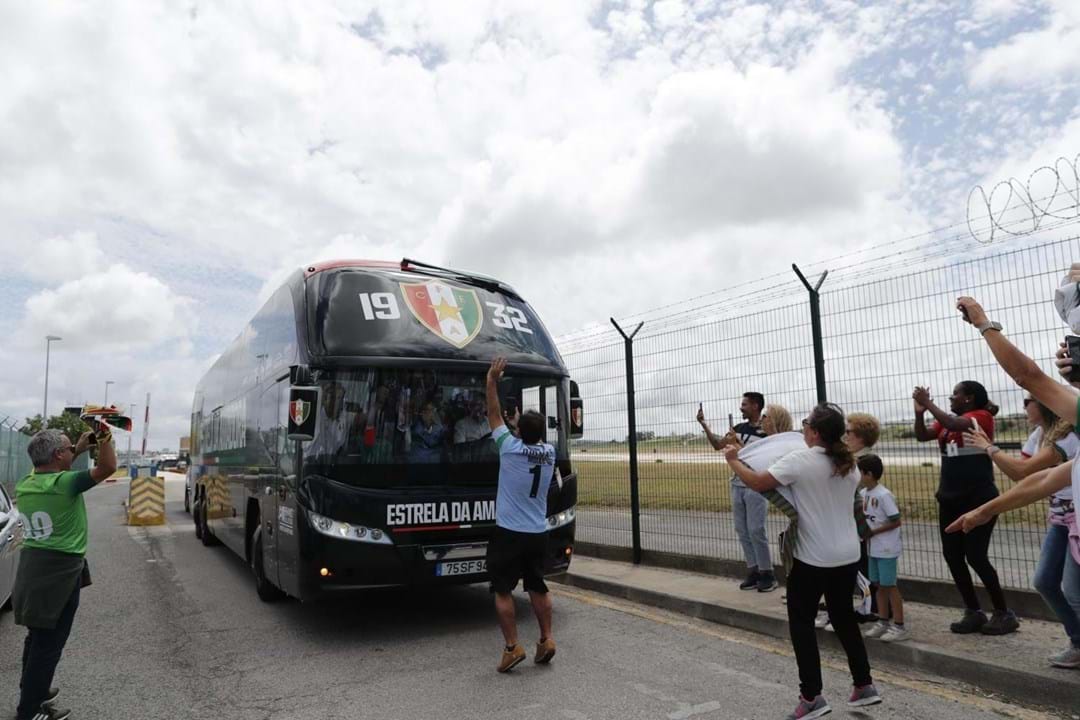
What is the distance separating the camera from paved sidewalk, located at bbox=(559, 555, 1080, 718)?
167 inches

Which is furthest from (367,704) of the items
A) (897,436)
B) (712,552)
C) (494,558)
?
(712,552)

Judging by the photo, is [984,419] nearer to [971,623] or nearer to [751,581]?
[971,623]

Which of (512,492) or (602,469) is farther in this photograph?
(602,469)

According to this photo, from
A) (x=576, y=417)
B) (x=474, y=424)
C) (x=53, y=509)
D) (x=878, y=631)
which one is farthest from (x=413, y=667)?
(x=878, y=631)

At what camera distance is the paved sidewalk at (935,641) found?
4.25 m

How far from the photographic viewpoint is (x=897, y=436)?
593 centimetres

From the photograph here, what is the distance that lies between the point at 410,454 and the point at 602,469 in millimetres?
3926

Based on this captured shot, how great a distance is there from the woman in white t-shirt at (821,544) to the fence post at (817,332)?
2.90 m

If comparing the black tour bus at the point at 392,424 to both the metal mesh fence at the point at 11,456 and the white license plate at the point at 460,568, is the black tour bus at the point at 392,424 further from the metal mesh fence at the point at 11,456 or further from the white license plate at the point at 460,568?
the metal mesh fence at the point at 11,456

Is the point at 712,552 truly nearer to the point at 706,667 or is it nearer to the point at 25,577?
the point at 706,667

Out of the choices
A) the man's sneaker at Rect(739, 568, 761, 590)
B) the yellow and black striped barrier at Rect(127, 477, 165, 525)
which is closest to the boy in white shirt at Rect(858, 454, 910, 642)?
the man's sneaker at Rect(739, 568, 761, 590)

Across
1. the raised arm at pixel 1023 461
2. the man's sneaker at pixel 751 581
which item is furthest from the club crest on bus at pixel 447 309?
the raised arm at pixel 1023 461

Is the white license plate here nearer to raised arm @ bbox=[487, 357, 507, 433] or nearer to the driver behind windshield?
the driver behind windshield

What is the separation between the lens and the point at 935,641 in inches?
199
